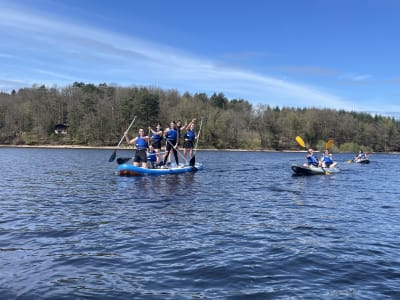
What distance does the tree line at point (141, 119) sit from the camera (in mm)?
89750

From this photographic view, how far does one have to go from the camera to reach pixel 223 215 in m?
12.5

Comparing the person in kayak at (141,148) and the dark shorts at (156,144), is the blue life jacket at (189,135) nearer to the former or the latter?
the dark shorts at (156,144)

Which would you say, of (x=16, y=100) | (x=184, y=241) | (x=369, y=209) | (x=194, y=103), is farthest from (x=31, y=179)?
(x=16, y=100)

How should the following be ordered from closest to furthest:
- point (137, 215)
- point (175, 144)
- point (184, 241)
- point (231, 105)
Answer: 1. point (184, 241)
2. point (137, 215)
3. point (175, 144)
4. point (231, 105)

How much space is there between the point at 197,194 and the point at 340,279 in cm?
988

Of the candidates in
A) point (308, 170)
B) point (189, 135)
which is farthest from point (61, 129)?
point (308, 170)

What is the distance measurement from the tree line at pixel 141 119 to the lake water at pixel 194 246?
72930mm

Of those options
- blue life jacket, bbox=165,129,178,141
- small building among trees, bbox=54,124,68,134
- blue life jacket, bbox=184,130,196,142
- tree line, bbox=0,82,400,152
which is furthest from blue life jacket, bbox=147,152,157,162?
small building among trees, bbox=54,124,68,134

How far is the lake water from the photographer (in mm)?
6746

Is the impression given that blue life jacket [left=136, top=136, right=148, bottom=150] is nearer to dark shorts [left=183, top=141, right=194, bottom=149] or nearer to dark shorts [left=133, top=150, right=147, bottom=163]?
dark shorts [left=133, top=150, right=147, bottom=163]

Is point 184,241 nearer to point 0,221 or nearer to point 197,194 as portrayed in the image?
point 0,221

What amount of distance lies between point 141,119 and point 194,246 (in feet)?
269

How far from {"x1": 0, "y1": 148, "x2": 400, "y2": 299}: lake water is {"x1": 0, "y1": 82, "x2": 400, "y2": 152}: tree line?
7293cm

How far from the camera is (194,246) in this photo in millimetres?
9023
